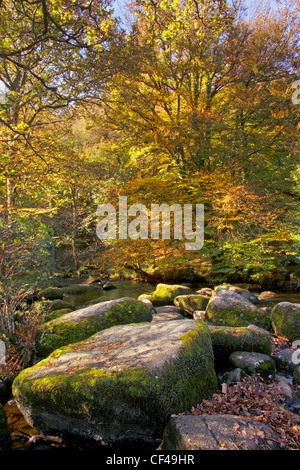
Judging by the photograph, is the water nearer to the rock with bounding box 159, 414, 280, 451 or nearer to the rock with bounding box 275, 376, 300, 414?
the rock with bounding box 275, 376, 300, 414

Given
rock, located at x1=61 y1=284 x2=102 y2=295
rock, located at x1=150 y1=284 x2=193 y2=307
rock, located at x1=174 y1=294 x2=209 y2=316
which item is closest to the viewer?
rock, located at x1=174 y1=294 x2=209 y2=316


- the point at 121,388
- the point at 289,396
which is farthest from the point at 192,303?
the point at 121,388

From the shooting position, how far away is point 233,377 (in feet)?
12.7

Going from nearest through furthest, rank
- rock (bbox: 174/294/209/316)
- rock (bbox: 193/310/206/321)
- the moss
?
the moss
rock (bbox: 193/310/206/321)
rock (bbox: 174/294/209/316)

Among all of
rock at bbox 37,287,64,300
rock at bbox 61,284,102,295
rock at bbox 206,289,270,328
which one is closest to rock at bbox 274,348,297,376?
rock at bbox 206,289,270,328

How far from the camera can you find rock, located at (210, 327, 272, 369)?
14.9 ft

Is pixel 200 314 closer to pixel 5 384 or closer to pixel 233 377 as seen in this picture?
pixel 233 377

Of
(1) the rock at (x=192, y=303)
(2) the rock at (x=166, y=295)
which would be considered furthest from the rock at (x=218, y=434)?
(2) the rock at (x=166, y=295)

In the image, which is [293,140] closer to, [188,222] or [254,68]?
[254,68]

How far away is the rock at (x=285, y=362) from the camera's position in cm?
454

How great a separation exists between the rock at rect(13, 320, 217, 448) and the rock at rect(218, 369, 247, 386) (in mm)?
415
